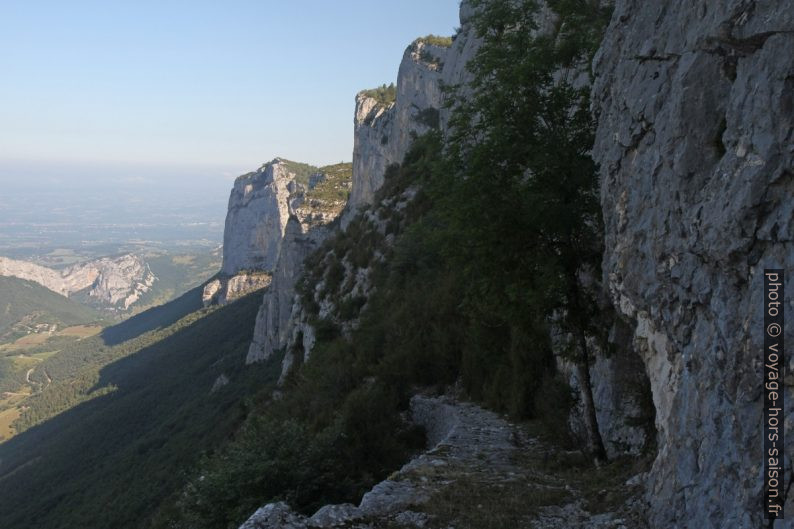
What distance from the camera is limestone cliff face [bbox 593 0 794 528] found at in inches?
168

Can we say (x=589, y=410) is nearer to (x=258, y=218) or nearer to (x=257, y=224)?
(x=257, y=224)

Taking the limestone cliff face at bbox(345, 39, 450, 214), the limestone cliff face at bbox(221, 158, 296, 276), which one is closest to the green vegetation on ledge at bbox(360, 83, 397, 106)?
the limestone cliff face at bbox(345, 39, 450, 214)

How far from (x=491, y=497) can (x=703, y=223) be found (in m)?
4.47

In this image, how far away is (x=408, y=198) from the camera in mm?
33094

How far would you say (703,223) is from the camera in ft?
16.4

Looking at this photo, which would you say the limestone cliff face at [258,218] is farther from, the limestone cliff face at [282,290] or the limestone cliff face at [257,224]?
the limestone cliff face at [282,290]

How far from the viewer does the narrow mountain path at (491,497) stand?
641 centimetres

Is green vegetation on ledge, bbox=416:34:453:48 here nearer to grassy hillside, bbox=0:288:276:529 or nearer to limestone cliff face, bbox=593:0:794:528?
grassy hillside, bbox=0:288:276:529

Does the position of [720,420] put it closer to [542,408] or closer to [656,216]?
[656,216]

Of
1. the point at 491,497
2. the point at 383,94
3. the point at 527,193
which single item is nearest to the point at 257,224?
the point at 383,94

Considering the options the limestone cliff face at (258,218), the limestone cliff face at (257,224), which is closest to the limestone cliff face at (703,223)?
the limestone cliff face at (257,224)

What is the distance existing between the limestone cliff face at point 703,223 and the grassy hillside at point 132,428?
25.1 m

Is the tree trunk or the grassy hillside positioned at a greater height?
the tree trunk

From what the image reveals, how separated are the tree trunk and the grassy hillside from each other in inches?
881
